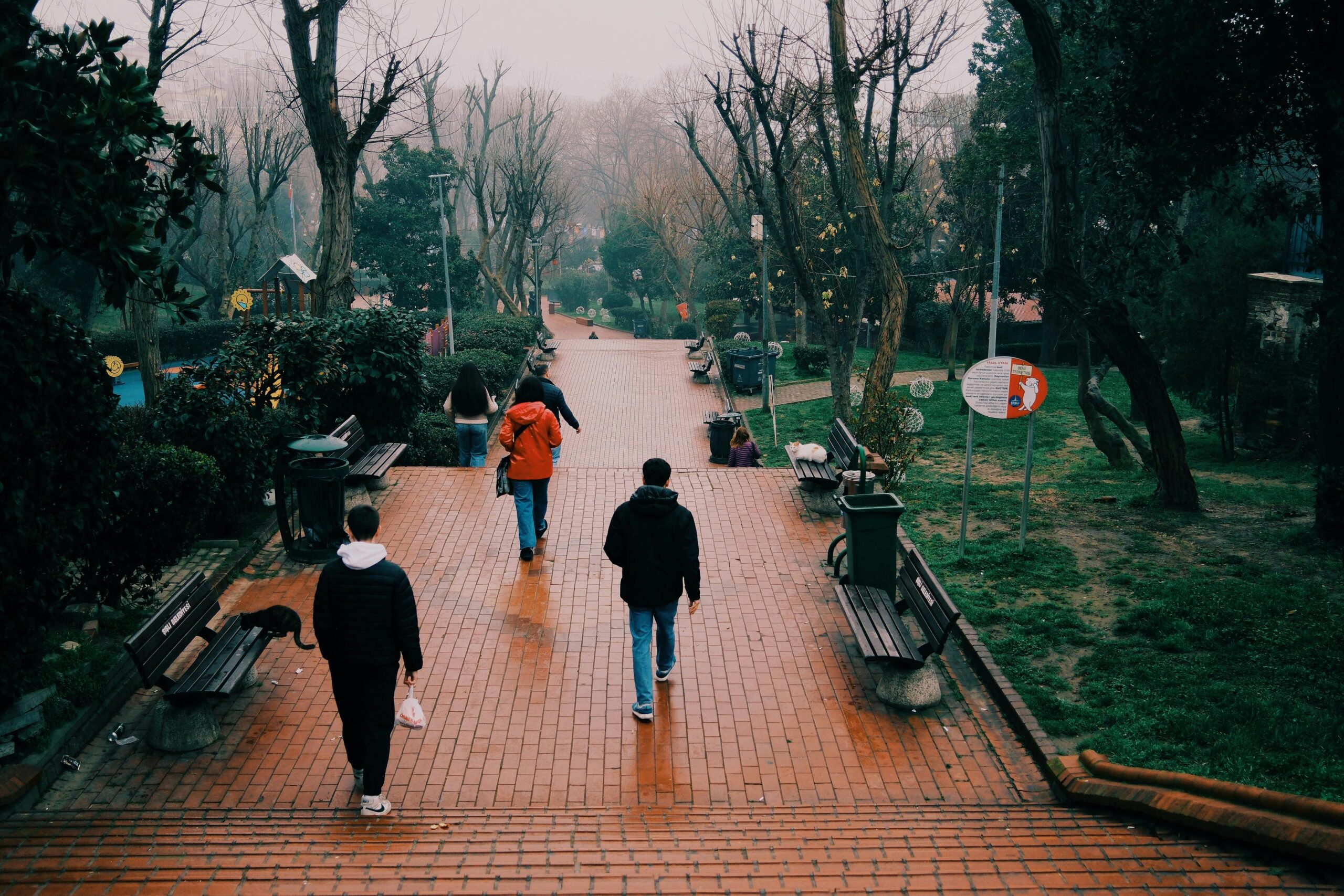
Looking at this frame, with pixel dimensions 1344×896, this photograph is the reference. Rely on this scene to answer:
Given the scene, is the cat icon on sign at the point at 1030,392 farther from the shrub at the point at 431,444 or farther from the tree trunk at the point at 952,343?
the tree trunk at the point at 952,343

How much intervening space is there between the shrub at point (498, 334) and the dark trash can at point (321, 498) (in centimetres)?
1788

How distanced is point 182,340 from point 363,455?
1216 inches

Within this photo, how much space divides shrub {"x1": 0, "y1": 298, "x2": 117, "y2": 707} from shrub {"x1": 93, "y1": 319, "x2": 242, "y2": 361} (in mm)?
31845

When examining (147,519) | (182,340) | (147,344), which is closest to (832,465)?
(147,519)

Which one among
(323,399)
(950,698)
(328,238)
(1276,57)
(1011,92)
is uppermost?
(1011,92)

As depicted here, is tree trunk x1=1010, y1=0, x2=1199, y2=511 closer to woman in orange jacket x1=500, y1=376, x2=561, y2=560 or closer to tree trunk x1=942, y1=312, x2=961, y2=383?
woman in orange jacket x1=500, y1=376, x2=561, y2=560

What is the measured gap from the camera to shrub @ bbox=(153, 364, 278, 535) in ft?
33.1

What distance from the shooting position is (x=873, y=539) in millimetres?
8164

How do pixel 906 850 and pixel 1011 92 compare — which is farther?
pixel 1011 92

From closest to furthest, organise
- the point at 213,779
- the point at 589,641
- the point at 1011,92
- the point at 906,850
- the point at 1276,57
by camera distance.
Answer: the point at 906,850, the point at 213,779, the point at 589,641, the point at 1276,57, the point at 1011,92

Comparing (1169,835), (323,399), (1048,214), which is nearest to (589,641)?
(1169,835)

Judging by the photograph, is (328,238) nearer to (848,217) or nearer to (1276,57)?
(848,217)

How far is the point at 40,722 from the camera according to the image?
20.4 ft

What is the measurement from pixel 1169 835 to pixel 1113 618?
141 inches
